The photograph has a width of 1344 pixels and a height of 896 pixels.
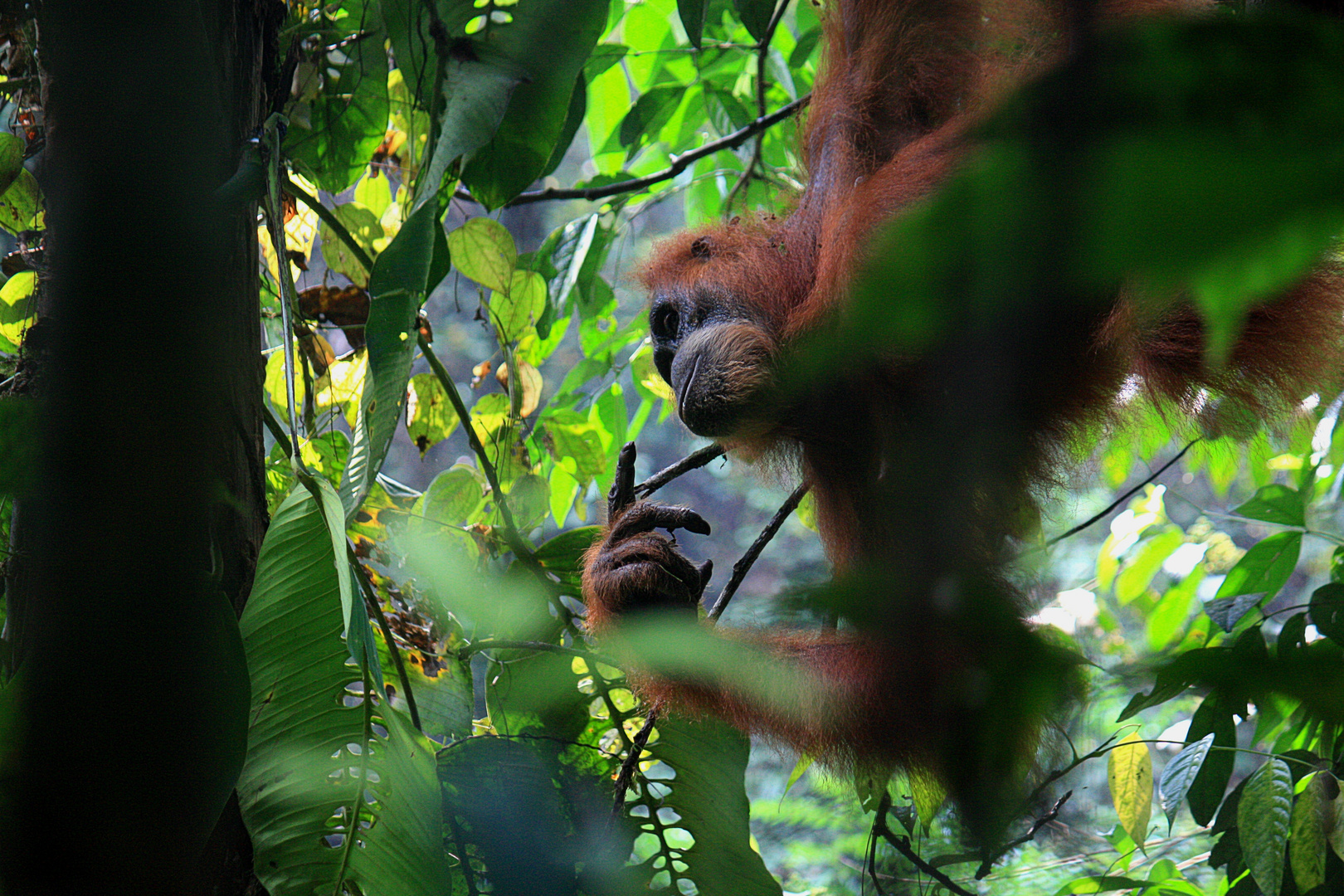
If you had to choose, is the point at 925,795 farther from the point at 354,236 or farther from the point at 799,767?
the point at 354,236

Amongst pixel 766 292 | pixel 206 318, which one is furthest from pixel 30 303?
pixel 766 292

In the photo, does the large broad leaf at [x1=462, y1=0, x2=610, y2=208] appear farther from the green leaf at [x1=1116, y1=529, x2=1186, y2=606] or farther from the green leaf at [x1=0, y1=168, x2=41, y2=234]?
the green leaf at [x1=1116, y1=529, x2=1186, y2=606]

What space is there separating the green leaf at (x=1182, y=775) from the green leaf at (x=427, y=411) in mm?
1486

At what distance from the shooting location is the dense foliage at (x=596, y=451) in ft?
0.77

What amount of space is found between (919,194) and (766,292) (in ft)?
1.68

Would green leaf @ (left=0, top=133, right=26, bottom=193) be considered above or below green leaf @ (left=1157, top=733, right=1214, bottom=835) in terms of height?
above

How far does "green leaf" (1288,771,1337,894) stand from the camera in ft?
4.54

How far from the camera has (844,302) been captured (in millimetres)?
1248

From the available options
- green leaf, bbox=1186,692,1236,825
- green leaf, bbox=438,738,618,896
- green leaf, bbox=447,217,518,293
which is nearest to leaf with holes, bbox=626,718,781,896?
green leaf, bbox=438,738,618,896

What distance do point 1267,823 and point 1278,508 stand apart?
0.72 metres

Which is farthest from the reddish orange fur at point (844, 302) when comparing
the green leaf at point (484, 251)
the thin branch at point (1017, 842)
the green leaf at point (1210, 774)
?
the green leaf at point (1210, 774)

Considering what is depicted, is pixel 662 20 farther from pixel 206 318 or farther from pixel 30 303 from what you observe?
pixel 206 318

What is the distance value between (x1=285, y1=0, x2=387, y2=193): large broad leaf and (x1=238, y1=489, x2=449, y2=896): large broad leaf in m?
0.90

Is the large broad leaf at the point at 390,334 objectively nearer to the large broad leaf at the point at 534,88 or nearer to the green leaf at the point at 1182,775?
the large broad leaf at the point at 534,88
